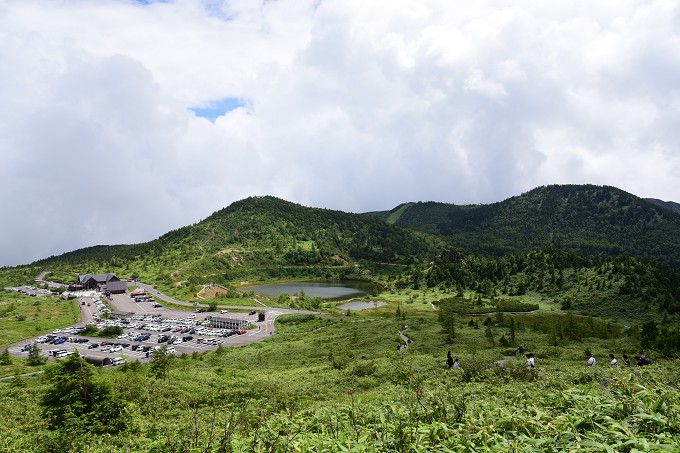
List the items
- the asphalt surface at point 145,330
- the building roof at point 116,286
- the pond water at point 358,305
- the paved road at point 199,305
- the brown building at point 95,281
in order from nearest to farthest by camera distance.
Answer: the asphalt surface at point 145,330 < the paved road at point 199,305 < the pond water at point 358,305 < the building roof at point 116,286 < the brown building at point 95,281

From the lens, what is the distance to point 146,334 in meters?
80.9

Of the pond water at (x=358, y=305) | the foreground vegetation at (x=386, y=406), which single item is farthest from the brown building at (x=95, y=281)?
the foreground vegetation at (x=386, y=406)

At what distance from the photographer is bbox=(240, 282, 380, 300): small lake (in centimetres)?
14200

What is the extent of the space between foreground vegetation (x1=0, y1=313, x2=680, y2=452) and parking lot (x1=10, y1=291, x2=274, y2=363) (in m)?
32.4

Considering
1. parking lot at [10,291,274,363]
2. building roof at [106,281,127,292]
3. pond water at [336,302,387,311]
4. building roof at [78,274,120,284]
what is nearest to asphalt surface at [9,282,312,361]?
parking lot at [10,291,274,363]

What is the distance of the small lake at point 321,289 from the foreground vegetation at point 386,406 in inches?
3650

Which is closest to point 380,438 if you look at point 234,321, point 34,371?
point 34,371

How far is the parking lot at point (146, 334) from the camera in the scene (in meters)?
69.1

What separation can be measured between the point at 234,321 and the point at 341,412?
81989 mm

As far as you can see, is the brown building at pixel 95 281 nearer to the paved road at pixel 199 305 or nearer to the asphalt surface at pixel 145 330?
the asphalt surface at pixel 145 330

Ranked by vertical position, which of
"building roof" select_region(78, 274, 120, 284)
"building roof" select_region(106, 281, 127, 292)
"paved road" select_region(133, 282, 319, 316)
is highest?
"building roof" select_region(78, 274, 120, 284)

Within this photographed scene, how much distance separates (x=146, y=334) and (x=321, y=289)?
83.2 m

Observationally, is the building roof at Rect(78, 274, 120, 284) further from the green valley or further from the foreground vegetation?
the foreground vegetation

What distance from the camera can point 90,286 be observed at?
470 feet
